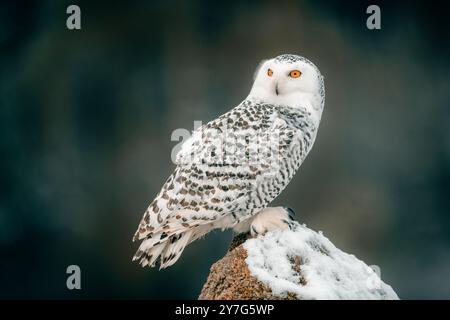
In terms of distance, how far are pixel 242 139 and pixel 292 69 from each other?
339 millimetres

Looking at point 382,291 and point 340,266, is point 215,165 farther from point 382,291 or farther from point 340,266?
point 382,291

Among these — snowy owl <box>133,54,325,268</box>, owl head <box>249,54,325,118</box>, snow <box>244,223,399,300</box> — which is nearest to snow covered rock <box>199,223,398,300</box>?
snow <box>244,223,399,300</box>

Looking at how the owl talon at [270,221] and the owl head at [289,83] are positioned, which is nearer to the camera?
the owl talon at [270,221]

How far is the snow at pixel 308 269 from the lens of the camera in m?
1.91

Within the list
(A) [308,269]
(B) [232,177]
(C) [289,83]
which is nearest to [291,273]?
(A) [308,269]

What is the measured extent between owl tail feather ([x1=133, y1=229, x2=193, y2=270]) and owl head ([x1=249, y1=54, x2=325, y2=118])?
2.06 ft

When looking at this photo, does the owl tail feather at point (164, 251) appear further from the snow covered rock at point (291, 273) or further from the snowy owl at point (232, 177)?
the snow covered rock at point (291, 273)

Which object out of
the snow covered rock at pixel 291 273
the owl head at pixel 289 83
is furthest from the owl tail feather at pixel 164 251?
the owl head at pixel 289 83

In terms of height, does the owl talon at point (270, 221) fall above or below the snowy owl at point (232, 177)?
below

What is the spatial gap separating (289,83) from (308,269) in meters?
0.74

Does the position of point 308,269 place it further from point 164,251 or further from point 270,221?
point 164,251

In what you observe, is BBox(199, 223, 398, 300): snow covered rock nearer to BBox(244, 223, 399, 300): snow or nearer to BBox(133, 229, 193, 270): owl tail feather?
BBox(244, 223, 399, 300): snow

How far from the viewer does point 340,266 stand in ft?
6.91

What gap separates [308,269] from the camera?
1.99m
